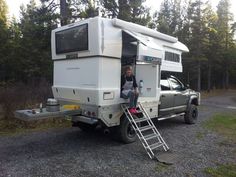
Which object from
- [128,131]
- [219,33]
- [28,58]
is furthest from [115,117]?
[219,33]

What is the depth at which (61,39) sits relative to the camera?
714 cm

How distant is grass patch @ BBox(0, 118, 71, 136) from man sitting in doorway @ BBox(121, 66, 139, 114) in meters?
3.33

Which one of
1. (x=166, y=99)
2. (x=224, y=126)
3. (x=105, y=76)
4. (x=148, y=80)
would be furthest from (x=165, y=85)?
(x=105, y=76)

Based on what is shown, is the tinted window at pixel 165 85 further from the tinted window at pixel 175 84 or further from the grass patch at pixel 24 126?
the grass patch at pixel 24 126

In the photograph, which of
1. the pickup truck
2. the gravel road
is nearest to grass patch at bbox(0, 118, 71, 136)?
the gravel road

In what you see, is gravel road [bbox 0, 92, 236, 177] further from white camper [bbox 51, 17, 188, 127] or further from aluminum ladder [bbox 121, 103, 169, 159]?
white camper [bbox 51, 17, 188, 127]

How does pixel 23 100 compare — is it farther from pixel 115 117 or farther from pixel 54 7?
pixel 54 7

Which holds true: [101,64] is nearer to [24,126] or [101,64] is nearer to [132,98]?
[132,98]

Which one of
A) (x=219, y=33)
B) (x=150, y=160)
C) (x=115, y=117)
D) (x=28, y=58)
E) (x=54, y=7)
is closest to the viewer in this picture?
(x=150, y=160)

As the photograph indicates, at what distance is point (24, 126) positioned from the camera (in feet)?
28.0

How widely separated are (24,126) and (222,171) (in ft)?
21.1

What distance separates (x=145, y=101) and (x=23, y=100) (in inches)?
174

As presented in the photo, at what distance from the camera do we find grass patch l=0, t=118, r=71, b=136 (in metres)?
8.05

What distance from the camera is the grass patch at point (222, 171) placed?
15.9 feet
